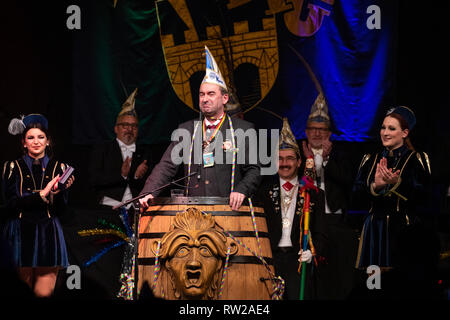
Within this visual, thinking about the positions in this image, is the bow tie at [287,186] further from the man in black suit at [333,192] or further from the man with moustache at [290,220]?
the man in black suit at [333,192]

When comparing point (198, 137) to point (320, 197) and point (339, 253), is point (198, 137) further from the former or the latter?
point (339, 253)

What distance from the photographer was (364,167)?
533cm

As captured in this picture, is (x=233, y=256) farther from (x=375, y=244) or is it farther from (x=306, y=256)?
(x=375, y=244)

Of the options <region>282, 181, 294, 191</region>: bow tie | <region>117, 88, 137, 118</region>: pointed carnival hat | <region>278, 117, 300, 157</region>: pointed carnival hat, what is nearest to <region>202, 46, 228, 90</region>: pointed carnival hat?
<region>278, 117, 300, 157</region>: pointed carnival hat

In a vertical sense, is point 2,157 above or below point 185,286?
above

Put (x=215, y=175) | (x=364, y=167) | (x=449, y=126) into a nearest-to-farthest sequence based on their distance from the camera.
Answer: (x=215, y=175), (x=364, y=167), (x=449, y=126)

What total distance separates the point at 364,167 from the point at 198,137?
1.75m

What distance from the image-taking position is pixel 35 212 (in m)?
5.15

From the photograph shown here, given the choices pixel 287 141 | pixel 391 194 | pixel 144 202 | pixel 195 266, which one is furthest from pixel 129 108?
pixel 195 266

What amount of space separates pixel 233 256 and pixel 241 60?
115 inches

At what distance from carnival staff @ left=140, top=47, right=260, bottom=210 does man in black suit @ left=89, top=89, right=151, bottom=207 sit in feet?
5.26

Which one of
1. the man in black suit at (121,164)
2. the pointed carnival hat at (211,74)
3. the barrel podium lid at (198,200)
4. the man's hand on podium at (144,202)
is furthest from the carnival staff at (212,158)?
the man in black suit at (121,164)

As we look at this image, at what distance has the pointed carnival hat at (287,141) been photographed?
5566mm
